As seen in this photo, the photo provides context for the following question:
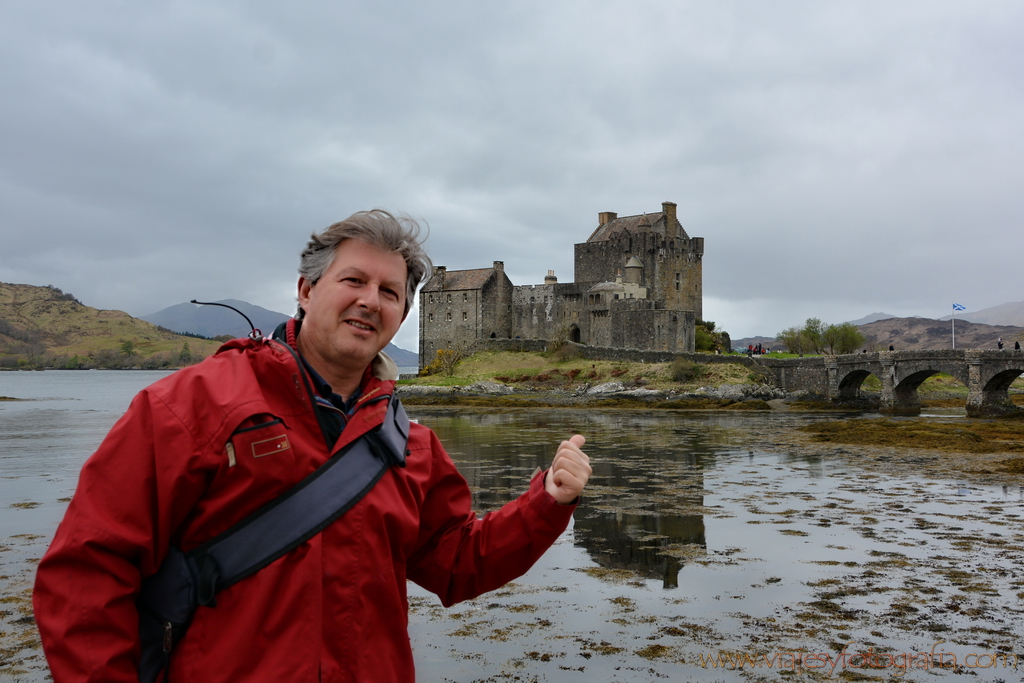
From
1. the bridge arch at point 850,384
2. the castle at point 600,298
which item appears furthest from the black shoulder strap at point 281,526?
the castle at point 600,298

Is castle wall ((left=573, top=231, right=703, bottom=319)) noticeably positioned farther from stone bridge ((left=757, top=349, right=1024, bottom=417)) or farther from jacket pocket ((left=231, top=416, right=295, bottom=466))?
jacket pocket ((left=231, top=416, right=295, bottom=466))

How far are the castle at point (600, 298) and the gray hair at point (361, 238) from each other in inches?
1856

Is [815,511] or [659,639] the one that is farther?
[815,511]

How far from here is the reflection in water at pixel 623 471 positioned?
26.1 feet

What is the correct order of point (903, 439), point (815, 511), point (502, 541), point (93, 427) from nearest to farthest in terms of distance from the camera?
point (502, 541)
point (815, 511)
point (903, 439)
point (93, 427)

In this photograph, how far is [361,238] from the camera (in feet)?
7.74

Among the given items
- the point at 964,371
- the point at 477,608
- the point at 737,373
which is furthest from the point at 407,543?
the point at 737,373

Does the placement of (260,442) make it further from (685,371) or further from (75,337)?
(75,337)

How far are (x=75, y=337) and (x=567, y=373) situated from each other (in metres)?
162

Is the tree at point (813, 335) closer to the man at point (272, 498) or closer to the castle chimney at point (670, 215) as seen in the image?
the castle chimney at point (670, 215)

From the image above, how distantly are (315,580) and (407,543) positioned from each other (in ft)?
1.14

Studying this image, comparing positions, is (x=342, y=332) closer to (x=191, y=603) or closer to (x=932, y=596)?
(x=191, y=603)

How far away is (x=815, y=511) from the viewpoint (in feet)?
32.8

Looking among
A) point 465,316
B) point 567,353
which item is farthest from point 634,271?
point 465,316
